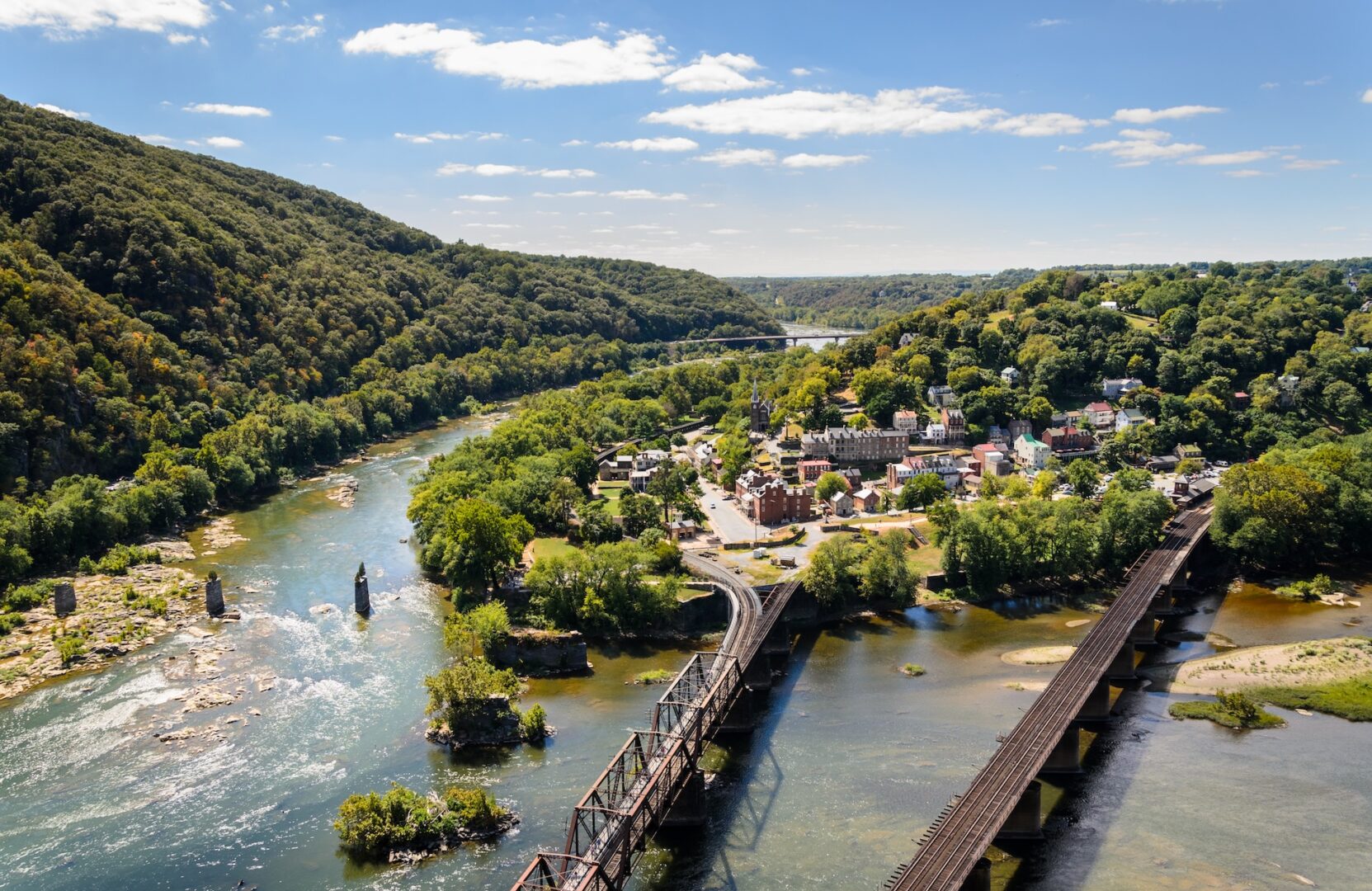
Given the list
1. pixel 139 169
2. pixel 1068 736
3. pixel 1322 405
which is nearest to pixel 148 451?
pixel 139 169

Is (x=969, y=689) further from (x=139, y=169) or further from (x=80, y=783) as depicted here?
(x=139, y=169)

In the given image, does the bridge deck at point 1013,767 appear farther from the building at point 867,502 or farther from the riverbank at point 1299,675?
the building at point 867,502

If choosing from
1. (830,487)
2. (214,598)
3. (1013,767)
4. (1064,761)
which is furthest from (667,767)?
(830,487)

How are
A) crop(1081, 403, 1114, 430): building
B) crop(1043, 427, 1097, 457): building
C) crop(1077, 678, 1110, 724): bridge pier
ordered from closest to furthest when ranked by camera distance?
crop(1077, 678, 1110, 724): bridge pier
crop(1043, 427, 1097, 457): building
crop(1081, 403, 1114, 430): building

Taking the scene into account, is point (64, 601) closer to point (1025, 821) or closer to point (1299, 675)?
point (1025, 821)

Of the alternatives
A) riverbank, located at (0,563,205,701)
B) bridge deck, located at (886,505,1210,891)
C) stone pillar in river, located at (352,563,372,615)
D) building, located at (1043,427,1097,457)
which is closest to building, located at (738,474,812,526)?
bridge deck, located at (886,505,1210,891)

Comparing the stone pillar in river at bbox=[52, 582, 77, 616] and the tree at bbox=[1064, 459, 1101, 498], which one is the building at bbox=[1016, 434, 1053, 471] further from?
the stone pillar in river at bbox=[52, 582, 77, 616]

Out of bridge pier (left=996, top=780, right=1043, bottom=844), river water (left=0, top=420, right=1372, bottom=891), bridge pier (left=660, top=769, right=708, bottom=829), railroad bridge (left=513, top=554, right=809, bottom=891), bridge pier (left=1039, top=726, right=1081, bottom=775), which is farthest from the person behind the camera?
bridge pier (left=1039, top=726, right=1081, bottom=775)
